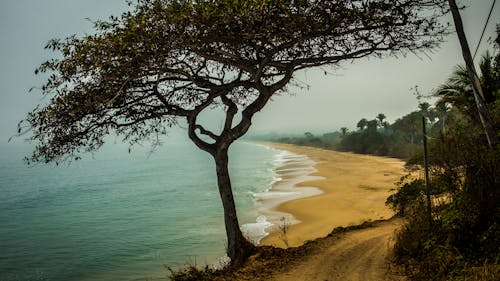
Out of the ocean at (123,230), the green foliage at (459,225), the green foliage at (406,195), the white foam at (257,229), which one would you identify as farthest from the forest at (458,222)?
the white foam at (257,229)

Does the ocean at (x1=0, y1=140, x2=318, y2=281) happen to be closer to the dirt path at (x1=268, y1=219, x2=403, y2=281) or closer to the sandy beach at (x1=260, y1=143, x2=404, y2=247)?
the sandy beach at (x1=260, y1=143, x2=404, y2=247)

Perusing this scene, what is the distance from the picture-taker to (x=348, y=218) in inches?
712

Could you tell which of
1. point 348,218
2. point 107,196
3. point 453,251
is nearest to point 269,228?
point 348,218

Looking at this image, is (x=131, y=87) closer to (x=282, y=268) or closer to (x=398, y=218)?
(x=282, y=268)

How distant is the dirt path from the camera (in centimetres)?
680

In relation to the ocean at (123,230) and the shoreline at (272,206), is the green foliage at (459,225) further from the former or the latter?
the shoreline at (272,206)

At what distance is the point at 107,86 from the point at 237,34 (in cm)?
322

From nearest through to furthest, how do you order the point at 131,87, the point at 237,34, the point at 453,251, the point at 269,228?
the point at 453,251 < the point at 237,34 < the point at 131,87 < the point at 269,228

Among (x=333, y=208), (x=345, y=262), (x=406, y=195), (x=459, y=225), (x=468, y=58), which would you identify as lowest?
(x=333, y=208)

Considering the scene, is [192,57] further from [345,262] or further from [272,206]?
[272,206]

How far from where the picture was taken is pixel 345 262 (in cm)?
764

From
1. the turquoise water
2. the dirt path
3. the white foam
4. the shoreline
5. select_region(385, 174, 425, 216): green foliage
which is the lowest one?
the turquoise water

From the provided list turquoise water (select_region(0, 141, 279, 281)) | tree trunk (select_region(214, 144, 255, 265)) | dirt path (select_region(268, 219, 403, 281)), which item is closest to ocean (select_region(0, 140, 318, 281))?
turquoise water (select_region(0, 141, 279, 281))

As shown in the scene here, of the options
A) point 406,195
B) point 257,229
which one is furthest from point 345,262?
point 257,229
